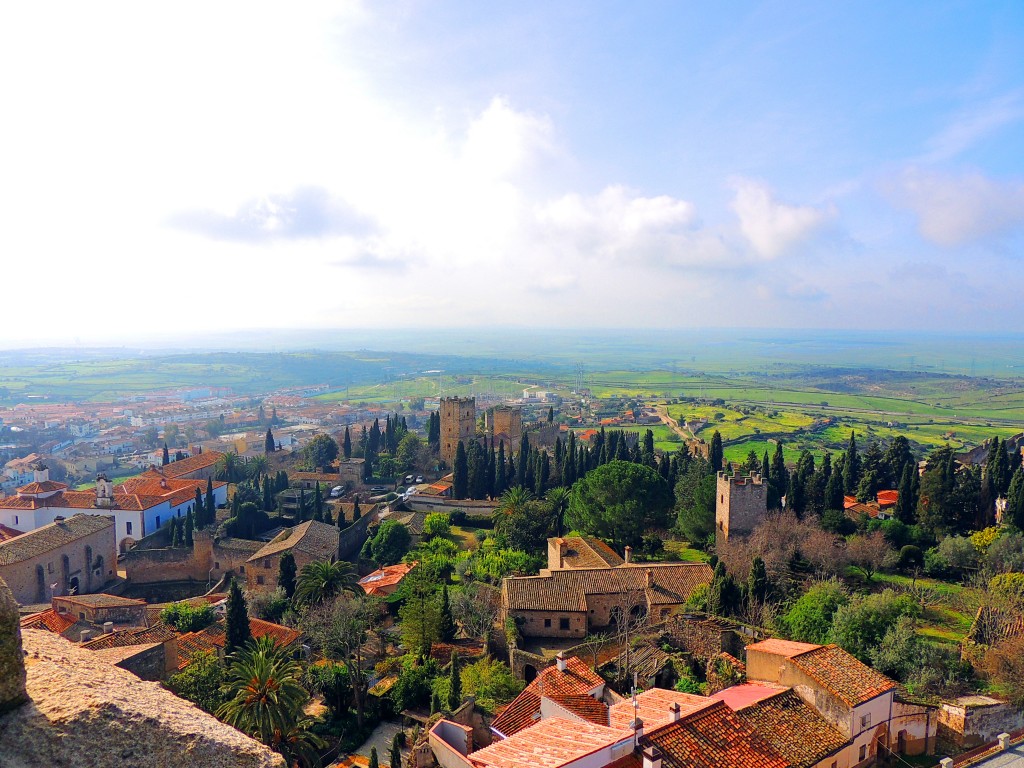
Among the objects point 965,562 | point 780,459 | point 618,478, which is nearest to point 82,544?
point 618,478

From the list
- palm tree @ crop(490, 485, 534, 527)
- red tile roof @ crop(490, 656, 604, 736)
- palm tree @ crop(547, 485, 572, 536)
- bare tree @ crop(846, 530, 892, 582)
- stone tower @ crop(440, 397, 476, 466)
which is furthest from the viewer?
stone tower @ crop(440, 397, 476, 466)

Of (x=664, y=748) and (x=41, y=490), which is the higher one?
(x=664, y=748)

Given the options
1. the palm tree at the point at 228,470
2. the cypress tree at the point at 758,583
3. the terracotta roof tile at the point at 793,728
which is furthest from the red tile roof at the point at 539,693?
the palm tree at the point at 228,470

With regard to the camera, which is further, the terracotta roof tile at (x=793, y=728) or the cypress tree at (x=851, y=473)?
the cypress tree at (x=851, y=473)

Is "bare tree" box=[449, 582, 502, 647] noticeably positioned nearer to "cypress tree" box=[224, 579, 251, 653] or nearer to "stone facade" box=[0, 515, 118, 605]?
"cypress tree" box=[224, 579, 251, 653]

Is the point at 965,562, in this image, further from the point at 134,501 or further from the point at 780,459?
the point at 134,501

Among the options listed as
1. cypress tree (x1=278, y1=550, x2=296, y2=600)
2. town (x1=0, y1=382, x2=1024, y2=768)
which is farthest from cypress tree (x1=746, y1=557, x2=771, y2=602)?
cypress tree (x1=278, y1=550, x2=296, y2=600)

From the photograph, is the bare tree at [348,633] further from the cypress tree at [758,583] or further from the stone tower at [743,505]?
the stone tower at [743,505]
